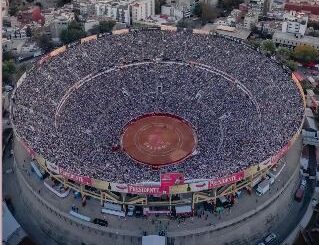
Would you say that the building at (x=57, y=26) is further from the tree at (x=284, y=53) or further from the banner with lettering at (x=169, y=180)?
the banner with lettering at (x=169, y=180)

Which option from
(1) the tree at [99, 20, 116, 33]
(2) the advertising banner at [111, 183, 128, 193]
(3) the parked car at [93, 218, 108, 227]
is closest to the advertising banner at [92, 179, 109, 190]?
(2) the advertising banner at [111, 183, 128, 193]

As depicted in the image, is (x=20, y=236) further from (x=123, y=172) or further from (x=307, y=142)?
(x=307, y=142)

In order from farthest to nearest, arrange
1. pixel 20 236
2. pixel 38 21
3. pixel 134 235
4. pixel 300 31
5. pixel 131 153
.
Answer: pixel 38 21, pixel 300 31, pixel 131 153, pixel 20 236, pixel 134 235

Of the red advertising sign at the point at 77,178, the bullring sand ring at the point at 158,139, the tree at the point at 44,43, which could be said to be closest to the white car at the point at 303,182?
the bullring sand ring at the point at 158,139

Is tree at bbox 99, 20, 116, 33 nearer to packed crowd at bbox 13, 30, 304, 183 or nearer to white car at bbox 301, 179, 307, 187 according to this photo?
packed crowd at bbox 13, 30, 304, 183

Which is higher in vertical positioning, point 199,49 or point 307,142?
point 199,49

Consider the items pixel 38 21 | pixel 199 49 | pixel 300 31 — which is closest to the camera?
pixel 199 49

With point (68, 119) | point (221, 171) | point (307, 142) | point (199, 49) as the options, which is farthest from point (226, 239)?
point (199, 49)
